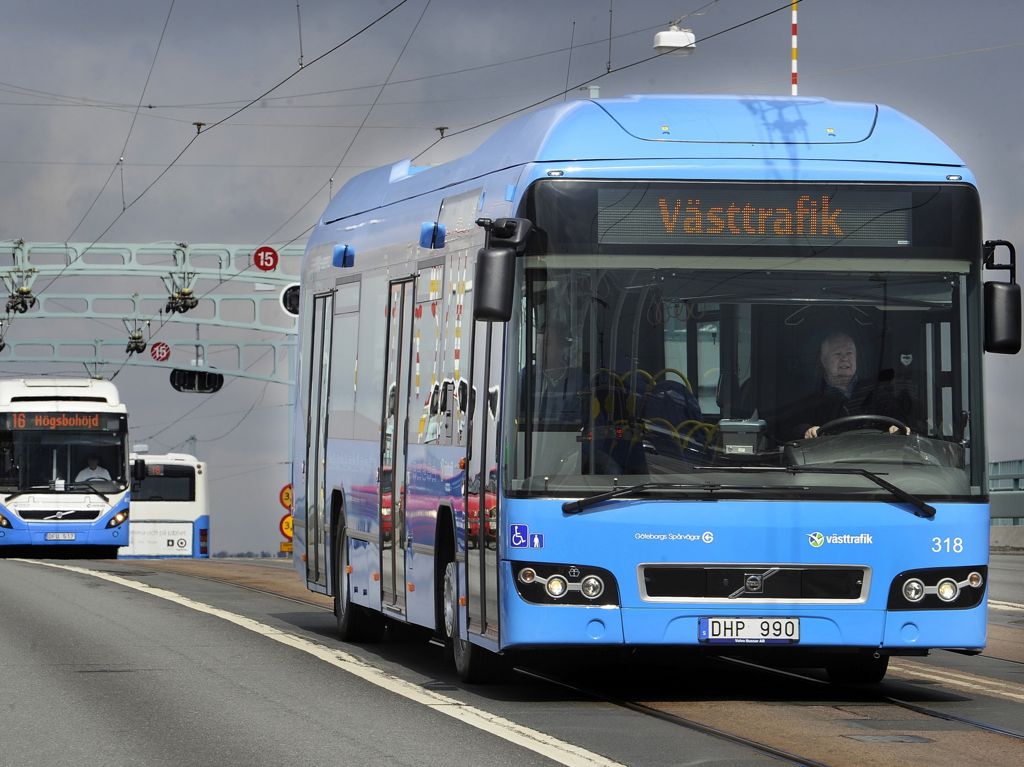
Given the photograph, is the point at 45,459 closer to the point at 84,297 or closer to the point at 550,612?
the point at 84,297

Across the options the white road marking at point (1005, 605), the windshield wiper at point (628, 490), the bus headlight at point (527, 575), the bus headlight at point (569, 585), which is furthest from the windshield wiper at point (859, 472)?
the white road marking at point (1005, 605)

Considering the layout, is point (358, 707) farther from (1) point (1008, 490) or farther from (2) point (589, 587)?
(1) point (1008, 490)

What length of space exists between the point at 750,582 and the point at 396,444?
3.60 metres

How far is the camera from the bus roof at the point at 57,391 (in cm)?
4031

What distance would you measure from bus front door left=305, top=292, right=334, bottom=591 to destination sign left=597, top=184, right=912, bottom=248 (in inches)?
220

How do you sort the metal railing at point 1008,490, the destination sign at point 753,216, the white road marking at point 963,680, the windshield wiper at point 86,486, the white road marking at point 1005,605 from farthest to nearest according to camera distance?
the windshield wiper at point 86,486, the metal railing at point 1008,490, the white road marking at point 1005,605, the white road marking at point 963,680, the destination sign at point 753,216

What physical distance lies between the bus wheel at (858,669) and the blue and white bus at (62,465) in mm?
28511

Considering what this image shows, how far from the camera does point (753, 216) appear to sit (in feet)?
39.2

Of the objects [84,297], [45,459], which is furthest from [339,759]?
[84,297]

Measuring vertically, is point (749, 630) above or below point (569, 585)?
below

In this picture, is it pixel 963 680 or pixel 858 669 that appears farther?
pixel 963 680

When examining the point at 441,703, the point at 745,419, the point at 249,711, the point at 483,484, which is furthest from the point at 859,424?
the point at 249,711

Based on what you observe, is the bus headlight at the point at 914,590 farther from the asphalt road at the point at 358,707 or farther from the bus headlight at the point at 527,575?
the bus headlight at the point at 527,575

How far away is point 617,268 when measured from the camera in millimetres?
11820
